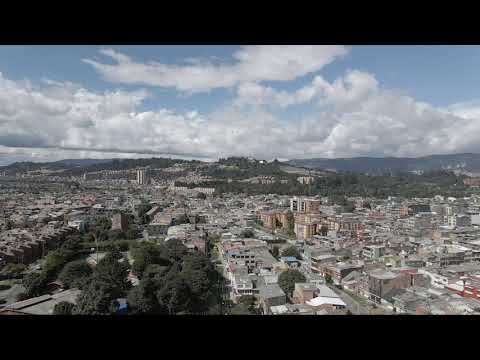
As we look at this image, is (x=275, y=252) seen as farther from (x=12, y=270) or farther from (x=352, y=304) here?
(x=12, y=270)

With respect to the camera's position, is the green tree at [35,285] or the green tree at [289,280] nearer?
the green tree at [35,285]

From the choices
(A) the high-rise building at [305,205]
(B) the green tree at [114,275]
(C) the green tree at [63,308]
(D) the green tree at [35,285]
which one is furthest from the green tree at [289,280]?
(A) the high-rise building at [305,205]

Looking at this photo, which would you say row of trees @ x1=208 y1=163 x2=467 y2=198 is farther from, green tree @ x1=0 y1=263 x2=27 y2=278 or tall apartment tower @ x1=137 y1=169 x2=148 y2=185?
green tree @ x1=0 y1=263 x2=27 y2=278

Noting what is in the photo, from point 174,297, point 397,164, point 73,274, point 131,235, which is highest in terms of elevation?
point 397,164

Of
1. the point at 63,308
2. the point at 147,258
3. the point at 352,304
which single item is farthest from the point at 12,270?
the point at 352,304

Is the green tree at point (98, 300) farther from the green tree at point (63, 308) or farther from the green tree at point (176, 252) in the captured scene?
the green tree at point (176, 252)

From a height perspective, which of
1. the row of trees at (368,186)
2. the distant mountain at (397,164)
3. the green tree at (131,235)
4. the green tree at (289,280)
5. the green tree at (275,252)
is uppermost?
the distant mountain at (397,164)
